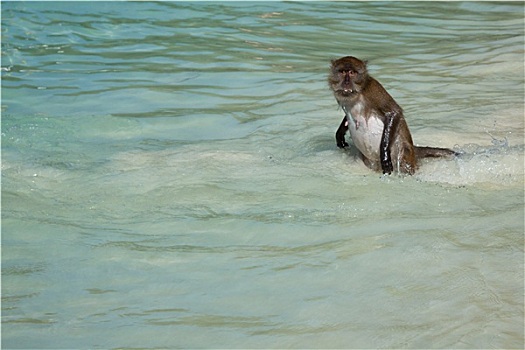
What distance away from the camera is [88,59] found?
1137 centimetres

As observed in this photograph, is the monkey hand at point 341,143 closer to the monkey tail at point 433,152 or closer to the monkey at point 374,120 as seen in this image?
the monkey at point 374,120

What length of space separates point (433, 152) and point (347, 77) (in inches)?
31.5

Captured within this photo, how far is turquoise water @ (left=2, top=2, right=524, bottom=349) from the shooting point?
448 cm

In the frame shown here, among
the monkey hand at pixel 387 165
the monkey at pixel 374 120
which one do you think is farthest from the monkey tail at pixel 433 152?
the monkey hand at pixel 387 165

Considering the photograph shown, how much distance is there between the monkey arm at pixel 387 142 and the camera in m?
6.24

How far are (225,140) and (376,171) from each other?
156 centimetres

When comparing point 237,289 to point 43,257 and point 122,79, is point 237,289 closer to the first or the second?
point 43,257

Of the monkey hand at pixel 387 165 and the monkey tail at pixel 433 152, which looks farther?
the monkey tail at pixel 433 152

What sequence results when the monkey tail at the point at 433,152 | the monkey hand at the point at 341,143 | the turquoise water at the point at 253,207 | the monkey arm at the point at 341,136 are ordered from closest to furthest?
the turquoise water at the point at 253,207 → the monkey tail at the point at 433,152 → the monkey arm at the point at 341,136 → the monkey hand at the point at 341,143

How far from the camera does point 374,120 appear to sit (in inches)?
251

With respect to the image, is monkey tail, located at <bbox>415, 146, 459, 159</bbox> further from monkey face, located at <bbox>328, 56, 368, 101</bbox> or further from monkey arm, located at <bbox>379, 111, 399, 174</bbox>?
monkey face, located at <bbox>328, 56, 368, 101</bbox>

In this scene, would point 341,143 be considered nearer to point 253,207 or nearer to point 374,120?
point 374,120

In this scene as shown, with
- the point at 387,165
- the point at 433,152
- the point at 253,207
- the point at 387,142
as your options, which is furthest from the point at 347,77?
the point at 253,207

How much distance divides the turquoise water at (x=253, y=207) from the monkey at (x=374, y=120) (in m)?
0.14
